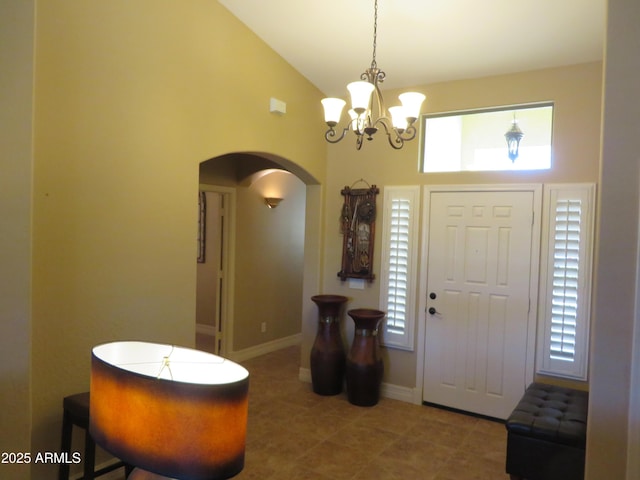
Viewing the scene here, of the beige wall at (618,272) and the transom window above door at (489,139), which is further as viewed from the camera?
the transom window above door at (489,139)

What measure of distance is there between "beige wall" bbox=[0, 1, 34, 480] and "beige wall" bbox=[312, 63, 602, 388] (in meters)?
3.13

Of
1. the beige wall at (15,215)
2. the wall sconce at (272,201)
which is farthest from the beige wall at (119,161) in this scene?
the wall sconce at (272,201)

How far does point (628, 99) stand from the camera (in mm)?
2160

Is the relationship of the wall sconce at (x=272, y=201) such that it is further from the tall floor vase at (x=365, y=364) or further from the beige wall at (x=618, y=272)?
the beige wall at (x=618, y=272)

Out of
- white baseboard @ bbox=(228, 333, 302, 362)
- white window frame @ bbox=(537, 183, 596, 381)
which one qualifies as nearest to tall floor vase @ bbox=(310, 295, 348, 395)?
white baseboard @ bbox=(228, 333, 302, 362)

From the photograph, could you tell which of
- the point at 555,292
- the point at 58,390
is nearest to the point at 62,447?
the point at 58,390

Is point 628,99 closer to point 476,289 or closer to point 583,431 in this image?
point 583,431

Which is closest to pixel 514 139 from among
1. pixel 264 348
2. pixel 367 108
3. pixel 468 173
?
pixel 468 173

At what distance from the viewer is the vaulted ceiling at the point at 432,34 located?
319 cm

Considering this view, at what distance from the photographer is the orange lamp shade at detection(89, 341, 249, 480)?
1048 mm

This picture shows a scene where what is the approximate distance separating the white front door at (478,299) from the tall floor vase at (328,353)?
85 cm

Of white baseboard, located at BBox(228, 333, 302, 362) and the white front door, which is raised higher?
the white front door

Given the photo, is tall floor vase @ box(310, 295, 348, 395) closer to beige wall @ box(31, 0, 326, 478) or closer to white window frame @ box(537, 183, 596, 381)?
beige wall @ box(31, 0, 326, 478)

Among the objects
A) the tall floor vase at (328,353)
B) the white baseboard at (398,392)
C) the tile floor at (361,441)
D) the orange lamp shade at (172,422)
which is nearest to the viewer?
the orange lamp shade at (172,422)
